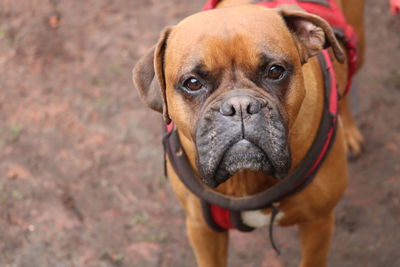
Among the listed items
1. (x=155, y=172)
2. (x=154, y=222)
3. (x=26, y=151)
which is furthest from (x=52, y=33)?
(x=154, y=222)

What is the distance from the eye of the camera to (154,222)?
439cm

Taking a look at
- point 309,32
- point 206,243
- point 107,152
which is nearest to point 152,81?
point 309,32

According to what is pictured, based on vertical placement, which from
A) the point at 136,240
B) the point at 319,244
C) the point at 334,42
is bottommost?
the point at 136,240

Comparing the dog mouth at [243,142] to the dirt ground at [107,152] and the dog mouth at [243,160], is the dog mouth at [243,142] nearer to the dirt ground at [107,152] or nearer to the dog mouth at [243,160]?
the dog mouth at [243,160]

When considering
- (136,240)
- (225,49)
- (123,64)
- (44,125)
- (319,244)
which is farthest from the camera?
(123,64)

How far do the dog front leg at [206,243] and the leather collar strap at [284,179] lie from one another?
366 millimetres

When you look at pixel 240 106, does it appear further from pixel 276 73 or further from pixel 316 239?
pixel 316 239

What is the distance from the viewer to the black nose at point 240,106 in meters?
2.63

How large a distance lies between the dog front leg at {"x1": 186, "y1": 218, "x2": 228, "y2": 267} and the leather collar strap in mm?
366

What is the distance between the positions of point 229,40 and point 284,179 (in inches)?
26.6

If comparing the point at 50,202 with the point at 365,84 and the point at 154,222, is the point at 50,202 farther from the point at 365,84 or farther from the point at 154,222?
the point at 365,84

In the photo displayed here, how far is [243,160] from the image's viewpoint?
2695 millimetres

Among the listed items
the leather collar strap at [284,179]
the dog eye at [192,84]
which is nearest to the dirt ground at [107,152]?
the leather collar strap at [284,179]

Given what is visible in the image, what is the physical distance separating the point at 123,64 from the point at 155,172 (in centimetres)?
114
